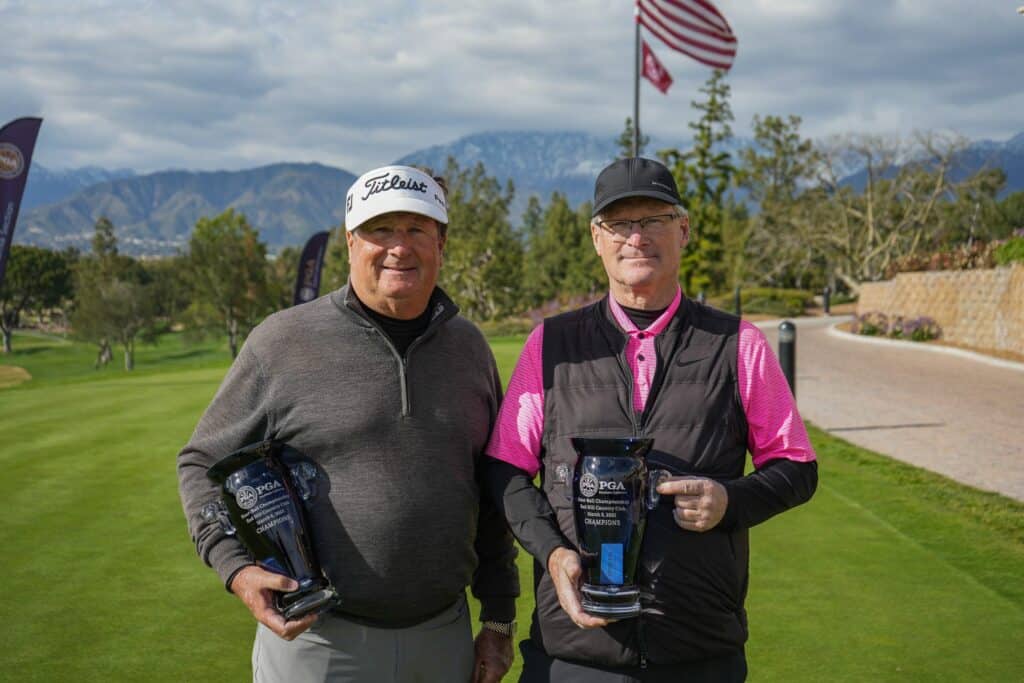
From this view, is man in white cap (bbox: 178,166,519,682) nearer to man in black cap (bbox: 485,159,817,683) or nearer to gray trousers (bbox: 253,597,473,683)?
gray trousers (bbox: 253,597,473,683)

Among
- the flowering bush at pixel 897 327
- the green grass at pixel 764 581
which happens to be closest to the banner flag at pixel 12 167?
the green grass at pixel 764 581

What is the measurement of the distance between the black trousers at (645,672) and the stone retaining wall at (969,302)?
19.5m

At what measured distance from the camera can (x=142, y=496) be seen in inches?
264

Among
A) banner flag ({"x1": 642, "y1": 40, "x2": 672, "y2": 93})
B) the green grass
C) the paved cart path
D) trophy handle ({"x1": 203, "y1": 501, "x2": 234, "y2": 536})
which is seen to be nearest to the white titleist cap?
trophy handle ({"x1": 203, "y1": 501, "x2": 234, "y2": 536})

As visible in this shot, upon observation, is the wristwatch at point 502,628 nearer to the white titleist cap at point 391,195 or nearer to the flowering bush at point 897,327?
the white titleist cap at point 391,195

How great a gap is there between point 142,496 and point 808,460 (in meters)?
5.53

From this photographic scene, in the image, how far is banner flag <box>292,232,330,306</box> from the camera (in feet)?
96.6

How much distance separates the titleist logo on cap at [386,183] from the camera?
2561 millimetres

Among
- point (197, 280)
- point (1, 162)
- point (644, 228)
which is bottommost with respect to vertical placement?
point (197, 280)

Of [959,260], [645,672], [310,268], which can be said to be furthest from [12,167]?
[959,260]

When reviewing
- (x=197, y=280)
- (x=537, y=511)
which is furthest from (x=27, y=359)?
(x=537, y=511)

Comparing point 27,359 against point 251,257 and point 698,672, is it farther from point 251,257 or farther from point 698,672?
point 698,672

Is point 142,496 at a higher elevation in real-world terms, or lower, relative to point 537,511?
lower

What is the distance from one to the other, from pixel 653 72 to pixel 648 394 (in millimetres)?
18422
